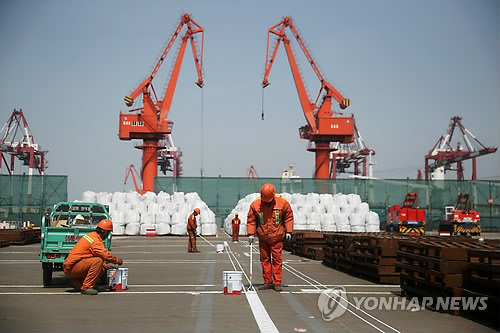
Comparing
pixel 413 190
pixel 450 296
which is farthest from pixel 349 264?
pixel 413 190

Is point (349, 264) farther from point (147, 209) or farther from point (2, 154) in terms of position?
point (2, 154)

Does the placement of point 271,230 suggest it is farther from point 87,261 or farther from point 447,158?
point 447,158

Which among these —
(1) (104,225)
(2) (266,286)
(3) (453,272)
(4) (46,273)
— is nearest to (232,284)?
(2) (266,286)

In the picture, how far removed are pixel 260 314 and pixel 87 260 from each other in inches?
148

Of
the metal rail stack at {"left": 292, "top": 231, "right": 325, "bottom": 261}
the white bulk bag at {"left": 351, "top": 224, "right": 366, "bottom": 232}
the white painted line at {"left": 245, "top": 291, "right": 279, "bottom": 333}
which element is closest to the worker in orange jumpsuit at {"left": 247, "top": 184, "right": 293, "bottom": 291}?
the white painted line at {"left": 245, "top": 291, "right": 279, "bottom": 333}

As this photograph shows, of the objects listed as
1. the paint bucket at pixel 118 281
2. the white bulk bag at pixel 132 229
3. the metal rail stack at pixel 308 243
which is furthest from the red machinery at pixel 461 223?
the paint bucket at pixel 118 281

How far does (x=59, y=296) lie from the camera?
34.2ft

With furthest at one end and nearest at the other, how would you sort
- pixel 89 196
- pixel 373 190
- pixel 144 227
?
pixel 373 190 < pixel 89 196 < pixel 144 227

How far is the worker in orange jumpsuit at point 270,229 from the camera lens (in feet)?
37.4

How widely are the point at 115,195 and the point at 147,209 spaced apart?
346 cm

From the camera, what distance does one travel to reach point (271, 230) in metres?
11.4

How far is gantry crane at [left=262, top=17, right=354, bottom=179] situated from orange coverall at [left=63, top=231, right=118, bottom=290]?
56121 mm

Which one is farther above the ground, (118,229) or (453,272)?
(453,272)

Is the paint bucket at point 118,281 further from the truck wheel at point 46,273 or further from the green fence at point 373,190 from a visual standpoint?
the green fence at point 373,190
